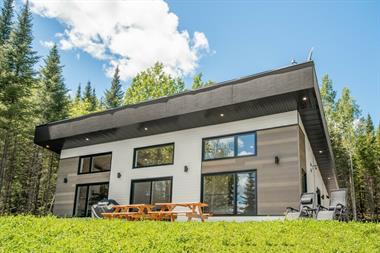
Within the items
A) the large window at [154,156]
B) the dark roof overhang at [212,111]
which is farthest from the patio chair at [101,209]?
the dark roof overhang at [212,111]

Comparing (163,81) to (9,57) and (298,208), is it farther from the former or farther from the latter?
(298,208)

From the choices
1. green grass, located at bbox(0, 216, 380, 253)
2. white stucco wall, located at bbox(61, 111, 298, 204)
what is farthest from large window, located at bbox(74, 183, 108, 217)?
green grass, located at bbox(0, 216, 380, 253)

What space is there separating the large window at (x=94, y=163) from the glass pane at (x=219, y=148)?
4.29 m

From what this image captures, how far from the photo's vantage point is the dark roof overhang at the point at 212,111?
8516 mm

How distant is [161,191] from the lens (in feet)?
36.6

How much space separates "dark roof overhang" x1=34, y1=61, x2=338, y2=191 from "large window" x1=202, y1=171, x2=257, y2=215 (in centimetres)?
175

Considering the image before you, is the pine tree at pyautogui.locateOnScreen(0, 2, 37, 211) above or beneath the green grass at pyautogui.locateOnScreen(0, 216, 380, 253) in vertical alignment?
above

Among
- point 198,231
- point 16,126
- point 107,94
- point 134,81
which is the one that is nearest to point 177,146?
point 198,231

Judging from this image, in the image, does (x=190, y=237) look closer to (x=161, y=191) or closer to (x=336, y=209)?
(x=336, y=209)

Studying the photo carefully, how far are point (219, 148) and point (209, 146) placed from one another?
379 millimetres

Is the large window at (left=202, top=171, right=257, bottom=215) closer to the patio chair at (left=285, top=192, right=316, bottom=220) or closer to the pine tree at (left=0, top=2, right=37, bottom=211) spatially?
the patio chair at (left=285, top=192, right=316, bottom=220)

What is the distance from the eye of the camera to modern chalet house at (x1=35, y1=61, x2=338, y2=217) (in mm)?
8898

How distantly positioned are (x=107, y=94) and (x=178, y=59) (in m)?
10.2

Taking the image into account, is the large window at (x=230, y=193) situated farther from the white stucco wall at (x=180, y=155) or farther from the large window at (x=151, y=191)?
the large window at (x=151, y=191)
